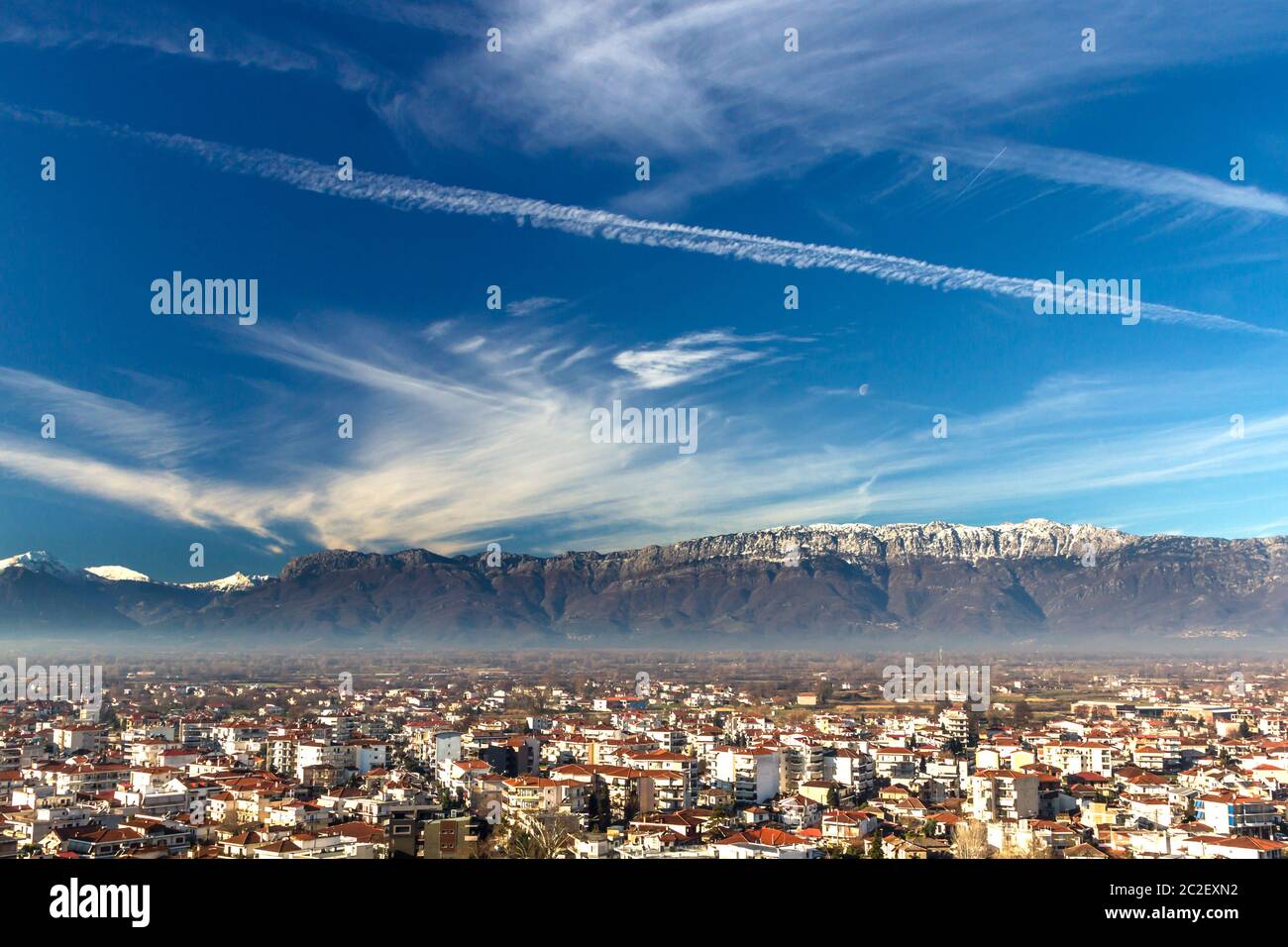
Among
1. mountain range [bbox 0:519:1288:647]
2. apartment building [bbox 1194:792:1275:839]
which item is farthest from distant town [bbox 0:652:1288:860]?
mountain range [bbox 0:519:1288:647]

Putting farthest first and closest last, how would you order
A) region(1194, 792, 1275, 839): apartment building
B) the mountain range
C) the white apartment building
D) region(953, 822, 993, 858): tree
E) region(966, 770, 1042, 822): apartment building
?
the mountain range → the white apartment building → region(966, 770, 1042, 822): apartment building → region(1194, 792, 1275, 839): apartment building → region(953, 822, 993, 858): tree

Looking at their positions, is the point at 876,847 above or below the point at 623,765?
above

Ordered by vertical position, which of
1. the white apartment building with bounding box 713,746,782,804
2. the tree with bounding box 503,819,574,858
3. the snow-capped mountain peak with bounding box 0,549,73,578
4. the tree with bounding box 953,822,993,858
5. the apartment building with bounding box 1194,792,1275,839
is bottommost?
the white apartment building with bounding box 713,746,782,804

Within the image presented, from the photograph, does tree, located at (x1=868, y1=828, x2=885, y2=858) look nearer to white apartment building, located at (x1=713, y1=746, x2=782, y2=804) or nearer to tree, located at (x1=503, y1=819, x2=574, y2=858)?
tree, located at (x1=503, y1=819, x2=574, y2=858)

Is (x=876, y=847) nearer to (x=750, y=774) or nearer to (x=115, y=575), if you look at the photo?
(x=750, y=774)

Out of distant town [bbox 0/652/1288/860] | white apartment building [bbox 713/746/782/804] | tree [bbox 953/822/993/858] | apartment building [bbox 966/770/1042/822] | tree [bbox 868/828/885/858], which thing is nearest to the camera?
tree [bbox 868/828/885/858]

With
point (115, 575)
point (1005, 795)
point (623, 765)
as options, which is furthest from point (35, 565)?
point (1005, 795)
